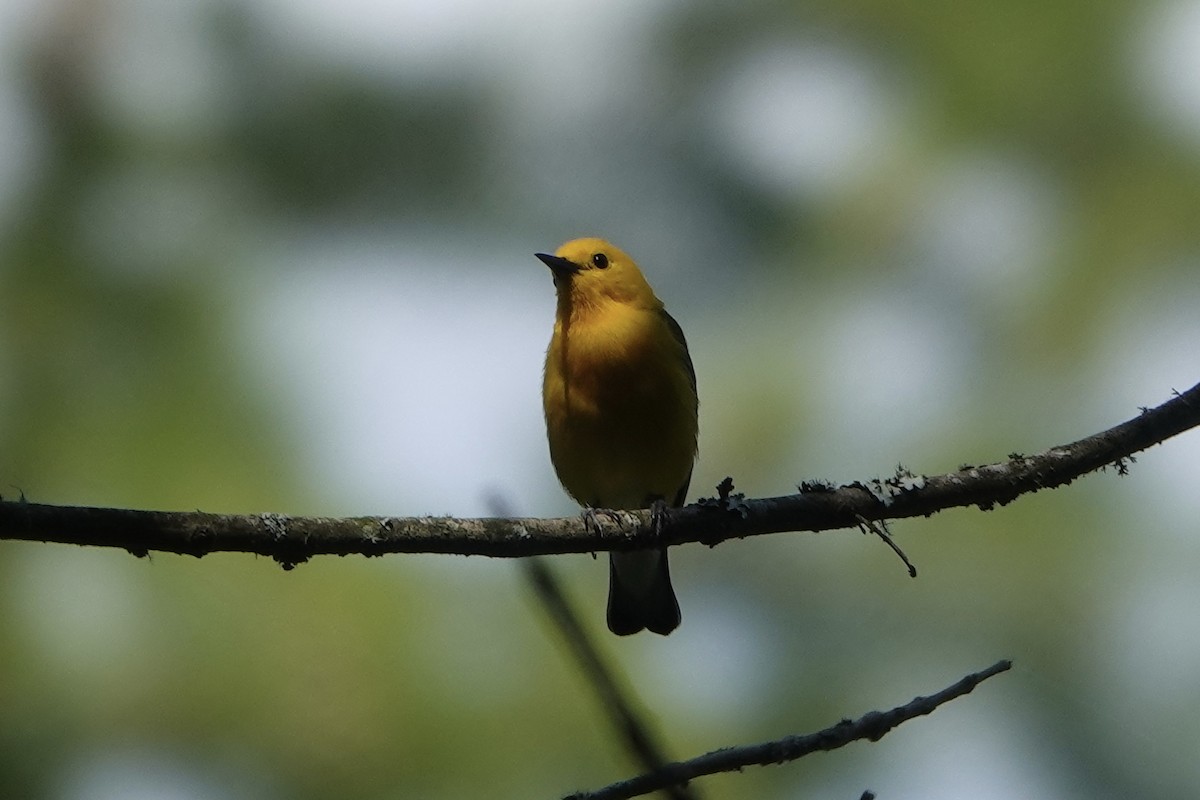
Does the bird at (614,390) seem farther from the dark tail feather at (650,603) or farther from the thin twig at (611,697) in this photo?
the thin twig at (611,697)

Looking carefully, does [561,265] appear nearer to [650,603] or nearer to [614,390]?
[614,390]

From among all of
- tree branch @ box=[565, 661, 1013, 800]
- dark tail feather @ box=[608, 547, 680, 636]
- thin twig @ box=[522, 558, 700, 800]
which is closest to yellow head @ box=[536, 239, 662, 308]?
dark tail feather @ box=[608, 547, 680, 636]

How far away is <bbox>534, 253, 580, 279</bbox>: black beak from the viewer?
6.11 meters

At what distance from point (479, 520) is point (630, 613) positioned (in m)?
3.11

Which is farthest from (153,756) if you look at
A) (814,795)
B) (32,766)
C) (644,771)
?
(644,771)

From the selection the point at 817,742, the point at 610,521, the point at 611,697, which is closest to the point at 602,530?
the point at 610,521

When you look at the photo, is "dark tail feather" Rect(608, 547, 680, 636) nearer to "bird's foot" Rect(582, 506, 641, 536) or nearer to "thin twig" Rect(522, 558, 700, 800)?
"bird's foot" Rect(582, 506, 641, 536)

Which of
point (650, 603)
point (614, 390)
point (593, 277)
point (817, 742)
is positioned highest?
point (593, 277)

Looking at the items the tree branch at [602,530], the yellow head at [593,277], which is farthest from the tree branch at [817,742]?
the yellow head at [593,277]

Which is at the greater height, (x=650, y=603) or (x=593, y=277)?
(x=593, y=277)

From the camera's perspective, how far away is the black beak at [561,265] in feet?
20.0

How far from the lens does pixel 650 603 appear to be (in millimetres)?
6523

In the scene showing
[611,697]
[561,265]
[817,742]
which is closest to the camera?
[611,697]

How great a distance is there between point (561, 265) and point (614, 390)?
0.94 metres
